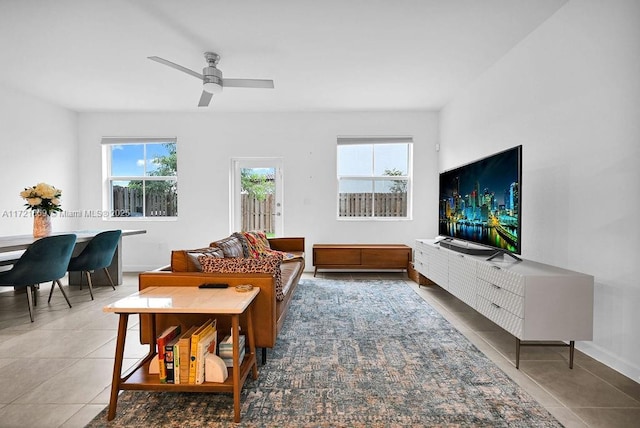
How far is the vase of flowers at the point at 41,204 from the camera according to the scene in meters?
3.78

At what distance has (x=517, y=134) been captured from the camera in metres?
3.25

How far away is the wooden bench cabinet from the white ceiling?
2.21 meters

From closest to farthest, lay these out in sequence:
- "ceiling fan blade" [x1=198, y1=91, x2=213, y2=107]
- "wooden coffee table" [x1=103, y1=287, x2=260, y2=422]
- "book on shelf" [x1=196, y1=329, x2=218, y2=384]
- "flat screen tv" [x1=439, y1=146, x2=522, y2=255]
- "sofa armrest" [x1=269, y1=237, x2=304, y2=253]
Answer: "wooden coffee table" [x1=103, y1=287, x2=260, y2=422]
"book on shelf" [x1=196, y1=329, x2=218, y2=384]
"flat screen tv" [x1=439, y1=146, x2=522, y2=255]
"ceiling fan blade" [x1=198, y1=91, x2=213, y2=107]
"sofa armrest" [x1=269, y1=237, x2=304, y2=253]

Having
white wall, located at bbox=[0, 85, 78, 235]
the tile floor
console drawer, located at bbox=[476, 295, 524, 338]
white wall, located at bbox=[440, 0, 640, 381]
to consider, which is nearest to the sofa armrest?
the tile floor

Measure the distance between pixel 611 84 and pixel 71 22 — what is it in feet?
13.8

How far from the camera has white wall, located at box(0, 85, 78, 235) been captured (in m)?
4.39

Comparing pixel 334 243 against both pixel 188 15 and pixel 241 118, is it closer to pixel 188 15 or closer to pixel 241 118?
pixel 241 118

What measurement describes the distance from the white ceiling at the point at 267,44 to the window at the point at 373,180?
104 centimetres

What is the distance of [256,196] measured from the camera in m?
5.70

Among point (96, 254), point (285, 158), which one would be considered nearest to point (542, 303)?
point (285, 158)

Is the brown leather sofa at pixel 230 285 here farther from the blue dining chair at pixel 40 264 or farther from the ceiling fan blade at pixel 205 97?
the ceiling fan blade at pixel 205 97

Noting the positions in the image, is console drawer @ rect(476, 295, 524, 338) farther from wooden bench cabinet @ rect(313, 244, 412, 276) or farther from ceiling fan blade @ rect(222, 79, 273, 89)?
ceiling fan blade @ rect(222, 79, 273, 89)

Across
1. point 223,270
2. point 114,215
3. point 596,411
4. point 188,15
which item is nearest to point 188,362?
point 223,270

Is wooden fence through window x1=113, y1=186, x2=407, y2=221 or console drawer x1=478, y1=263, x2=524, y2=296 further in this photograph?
wooden fence through window x1=113, y1=186, x2=407, y2=221
